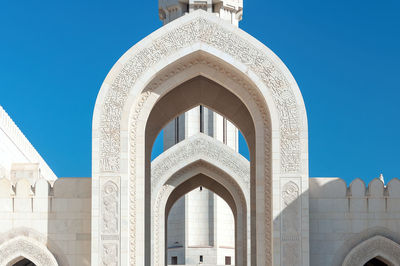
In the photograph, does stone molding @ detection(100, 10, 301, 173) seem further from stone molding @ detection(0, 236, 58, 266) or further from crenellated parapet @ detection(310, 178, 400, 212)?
stone molding @ detection(0, 236, 58, 266)

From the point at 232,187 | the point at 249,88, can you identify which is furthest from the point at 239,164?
the point at 249,88

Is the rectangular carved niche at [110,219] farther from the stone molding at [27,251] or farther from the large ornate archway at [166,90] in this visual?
the stone molding at [27,251]

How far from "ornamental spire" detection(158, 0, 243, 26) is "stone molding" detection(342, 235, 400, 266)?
57.3 ft

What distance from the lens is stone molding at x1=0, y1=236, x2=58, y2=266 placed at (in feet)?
42.9

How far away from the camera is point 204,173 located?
22266 millimetres

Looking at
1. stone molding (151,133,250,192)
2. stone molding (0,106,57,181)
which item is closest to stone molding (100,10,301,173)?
stone molding (0,106,57,181)

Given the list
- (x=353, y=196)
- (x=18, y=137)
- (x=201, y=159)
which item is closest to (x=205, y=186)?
(x=201, y=159)

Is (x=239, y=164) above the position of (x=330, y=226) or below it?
above

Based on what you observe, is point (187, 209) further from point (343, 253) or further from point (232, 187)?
point (343, 253)

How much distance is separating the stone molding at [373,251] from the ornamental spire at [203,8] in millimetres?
17477

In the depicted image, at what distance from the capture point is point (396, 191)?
1361cm

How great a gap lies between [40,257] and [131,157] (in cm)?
236

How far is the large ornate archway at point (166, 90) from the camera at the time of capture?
508 inches

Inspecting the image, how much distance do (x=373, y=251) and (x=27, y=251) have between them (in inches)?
241
